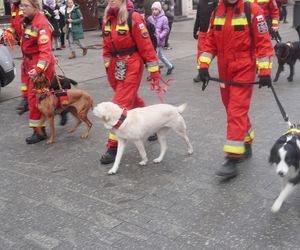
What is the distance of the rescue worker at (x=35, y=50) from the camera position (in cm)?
554

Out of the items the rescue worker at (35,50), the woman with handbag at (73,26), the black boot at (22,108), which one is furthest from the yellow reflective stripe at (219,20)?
the woman with handbag at (73,26)

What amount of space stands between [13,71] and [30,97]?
2.81 metres

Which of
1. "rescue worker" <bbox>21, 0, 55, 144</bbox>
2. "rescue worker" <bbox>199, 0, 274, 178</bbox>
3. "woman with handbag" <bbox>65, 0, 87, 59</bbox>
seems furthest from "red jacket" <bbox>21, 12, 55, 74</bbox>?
Result: "woman with handbag" <bbox>65, 0, 87, 59</bbox>

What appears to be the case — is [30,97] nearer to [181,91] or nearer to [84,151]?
[84,151]

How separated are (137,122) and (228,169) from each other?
1.07 metres

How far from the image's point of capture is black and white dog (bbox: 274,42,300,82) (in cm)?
900

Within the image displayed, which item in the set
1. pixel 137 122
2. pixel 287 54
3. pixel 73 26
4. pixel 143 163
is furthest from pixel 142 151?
pixel 73 26

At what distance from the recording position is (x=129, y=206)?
409 centimetres

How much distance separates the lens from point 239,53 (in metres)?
4.43

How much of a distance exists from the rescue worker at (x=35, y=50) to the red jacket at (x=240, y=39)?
2.22 metres

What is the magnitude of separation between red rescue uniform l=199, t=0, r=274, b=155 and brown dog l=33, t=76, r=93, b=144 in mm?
2272

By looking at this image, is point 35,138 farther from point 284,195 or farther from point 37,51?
point 284,195

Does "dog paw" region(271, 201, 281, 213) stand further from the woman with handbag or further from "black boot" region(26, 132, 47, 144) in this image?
the woman with handbag

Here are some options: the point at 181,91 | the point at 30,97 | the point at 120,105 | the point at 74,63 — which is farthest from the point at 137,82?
the point at 74,63
